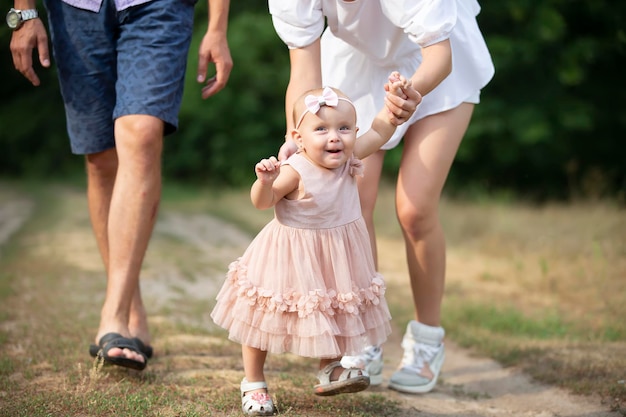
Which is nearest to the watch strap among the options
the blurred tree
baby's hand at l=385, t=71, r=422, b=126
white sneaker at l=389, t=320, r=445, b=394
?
baby's hand at l=385, t=71, r=422, b=126

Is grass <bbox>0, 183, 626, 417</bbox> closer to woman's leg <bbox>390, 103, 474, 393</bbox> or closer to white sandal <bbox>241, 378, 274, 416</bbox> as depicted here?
white sandal <bbox>241, 378, 274, 416</bbox>

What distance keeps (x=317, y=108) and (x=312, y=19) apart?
461mm

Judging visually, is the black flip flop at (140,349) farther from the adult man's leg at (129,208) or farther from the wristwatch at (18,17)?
the wristwatch at (18,17)

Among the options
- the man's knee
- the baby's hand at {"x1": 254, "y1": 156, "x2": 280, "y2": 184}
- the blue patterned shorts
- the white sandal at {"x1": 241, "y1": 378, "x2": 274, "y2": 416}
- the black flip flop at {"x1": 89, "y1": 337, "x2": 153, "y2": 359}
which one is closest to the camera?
the baby's hand at {"x1": 254, "y1": 156, "x2": 280, "y2": 184}

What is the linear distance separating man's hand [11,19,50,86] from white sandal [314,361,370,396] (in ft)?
5.38

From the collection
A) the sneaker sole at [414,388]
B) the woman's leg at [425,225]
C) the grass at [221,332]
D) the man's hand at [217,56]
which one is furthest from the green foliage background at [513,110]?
the man's hand at [217,56]

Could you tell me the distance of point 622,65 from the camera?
43.1 feet

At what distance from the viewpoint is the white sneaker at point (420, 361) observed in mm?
3152

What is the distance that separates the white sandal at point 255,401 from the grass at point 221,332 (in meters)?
0.07

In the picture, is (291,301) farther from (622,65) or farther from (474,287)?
(622,65)

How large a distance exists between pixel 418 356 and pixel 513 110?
9.46 m

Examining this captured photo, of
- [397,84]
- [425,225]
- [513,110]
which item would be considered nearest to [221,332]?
[425,225]

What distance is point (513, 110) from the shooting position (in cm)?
1206

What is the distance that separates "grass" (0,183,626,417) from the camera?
2.77m
